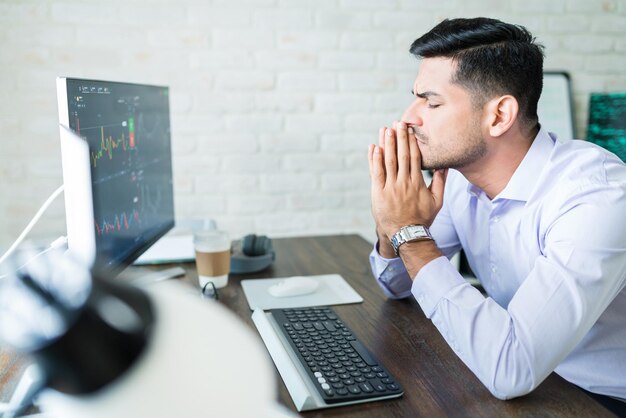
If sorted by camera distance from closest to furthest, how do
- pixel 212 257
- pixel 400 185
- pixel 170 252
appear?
pixel 400 185
pixel 212 257
pixel 170 252

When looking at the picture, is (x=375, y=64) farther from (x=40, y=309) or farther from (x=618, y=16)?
(x=40, y=309)

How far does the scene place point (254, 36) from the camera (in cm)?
211

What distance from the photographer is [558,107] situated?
2.38 meters

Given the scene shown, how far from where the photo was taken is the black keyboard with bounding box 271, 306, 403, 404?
2.51 feet

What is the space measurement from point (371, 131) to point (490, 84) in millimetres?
1140

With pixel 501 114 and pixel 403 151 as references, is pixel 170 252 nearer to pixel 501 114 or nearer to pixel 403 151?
pixel 403 151

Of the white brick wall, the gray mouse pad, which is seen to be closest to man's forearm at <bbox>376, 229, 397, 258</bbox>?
the gray mouse pad

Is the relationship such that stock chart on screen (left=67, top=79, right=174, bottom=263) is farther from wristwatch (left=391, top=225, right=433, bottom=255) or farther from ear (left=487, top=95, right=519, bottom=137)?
ear (left=487, top=95, right=519, bottom=137)

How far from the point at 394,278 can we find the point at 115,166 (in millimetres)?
596

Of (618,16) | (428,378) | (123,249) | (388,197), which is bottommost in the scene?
(428,378)

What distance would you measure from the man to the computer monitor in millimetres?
498

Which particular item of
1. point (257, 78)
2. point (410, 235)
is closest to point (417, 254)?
point (410, 235)

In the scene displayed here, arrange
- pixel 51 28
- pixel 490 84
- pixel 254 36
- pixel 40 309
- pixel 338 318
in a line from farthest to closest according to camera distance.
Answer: pixel 254 36 → pixel 51 28 → pixel 490 84 → pixel 338 318 → pixel 40 309

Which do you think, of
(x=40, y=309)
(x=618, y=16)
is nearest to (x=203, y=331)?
(x=40, y=309)
